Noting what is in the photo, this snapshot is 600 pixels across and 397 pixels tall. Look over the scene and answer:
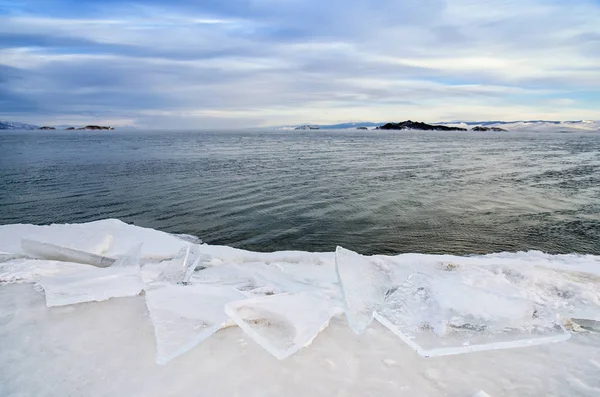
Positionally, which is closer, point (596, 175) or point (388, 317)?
point (388, 317)

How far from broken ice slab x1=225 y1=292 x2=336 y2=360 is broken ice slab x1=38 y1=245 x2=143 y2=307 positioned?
178cm

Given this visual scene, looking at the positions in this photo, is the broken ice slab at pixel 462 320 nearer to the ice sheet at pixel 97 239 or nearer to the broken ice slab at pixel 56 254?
the ice sheet at pixel 97 239

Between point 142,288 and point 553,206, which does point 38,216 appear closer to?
point 142,288

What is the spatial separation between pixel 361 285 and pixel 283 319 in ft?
5.07

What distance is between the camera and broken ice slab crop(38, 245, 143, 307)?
4789 mm

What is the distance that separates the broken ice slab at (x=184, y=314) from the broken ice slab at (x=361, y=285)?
4.71ft

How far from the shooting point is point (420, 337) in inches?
154

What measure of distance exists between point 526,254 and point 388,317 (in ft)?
19.6

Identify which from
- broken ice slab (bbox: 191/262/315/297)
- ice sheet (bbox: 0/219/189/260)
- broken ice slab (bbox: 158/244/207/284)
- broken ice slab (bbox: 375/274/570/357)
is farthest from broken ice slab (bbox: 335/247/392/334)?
ice sheet (bbox: 0/219/189/260)

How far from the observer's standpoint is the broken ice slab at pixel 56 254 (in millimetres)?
6703

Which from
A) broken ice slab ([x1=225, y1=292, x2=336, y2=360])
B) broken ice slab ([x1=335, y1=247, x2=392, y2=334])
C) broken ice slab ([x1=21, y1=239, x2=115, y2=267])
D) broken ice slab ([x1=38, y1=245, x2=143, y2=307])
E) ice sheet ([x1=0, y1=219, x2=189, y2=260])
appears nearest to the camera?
broken ice slab ([x1=225, y1=292, x2=336, y2=360])

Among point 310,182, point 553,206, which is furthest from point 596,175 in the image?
point 310,182

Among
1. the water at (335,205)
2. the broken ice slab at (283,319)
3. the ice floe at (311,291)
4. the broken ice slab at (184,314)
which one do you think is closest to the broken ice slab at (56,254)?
the ice floe at (311,291)

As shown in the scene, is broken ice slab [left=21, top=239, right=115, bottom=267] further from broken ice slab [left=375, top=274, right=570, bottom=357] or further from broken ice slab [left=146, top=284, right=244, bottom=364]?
broken ice slab [left=375, top=274, right=570, bottom=357]
